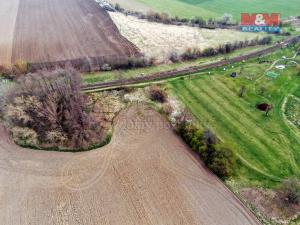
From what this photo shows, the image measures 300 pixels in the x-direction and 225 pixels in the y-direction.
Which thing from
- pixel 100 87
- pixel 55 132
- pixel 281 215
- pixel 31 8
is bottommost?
Result: pixel 281 215

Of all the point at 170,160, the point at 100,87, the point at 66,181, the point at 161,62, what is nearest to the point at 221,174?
the point at 170,160

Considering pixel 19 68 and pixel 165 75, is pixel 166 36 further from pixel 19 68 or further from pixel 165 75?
pixel 19 68

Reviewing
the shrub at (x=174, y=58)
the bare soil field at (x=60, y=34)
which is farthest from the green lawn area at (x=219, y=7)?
the shrub at (x=174, y=58)

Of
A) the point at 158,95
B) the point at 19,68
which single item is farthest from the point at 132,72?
the point at 19,68

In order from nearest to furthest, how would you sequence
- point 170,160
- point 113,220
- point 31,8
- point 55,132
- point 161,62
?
point 113,220
point 170,160
point 55,132
point 161,62
point 31,8

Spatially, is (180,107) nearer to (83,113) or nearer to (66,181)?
(83,113)

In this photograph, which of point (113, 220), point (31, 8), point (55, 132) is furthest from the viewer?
point (31, 8)

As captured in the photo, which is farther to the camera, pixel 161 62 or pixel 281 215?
pixel 161 62
